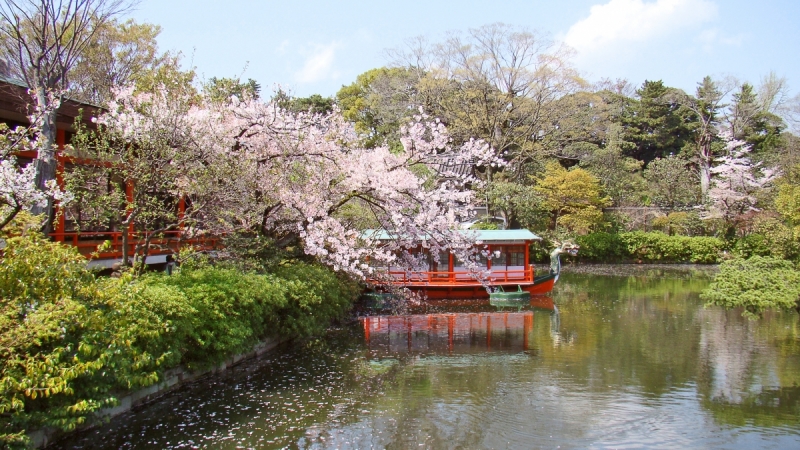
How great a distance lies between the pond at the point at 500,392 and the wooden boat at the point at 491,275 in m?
4.53

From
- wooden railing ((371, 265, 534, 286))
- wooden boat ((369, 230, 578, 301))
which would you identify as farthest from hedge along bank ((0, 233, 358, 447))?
wooden boat ((369, 230, 578, 301))

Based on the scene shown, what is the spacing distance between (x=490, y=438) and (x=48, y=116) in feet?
30.1

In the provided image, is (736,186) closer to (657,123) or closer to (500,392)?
(657,123)

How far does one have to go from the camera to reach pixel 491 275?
2078 centimetres

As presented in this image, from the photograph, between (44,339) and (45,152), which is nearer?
(44,339)

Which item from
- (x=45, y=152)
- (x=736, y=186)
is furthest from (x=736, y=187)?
(x=45, y=152)

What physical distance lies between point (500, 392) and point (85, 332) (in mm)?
6230

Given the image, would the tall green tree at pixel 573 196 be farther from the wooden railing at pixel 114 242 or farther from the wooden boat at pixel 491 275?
the wooden railing at pixel 114 242

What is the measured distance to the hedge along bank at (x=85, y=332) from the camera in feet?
19.5

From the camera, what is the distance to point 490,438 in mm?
7828

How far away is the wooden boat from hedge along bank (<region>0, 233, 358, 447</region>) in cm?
1100

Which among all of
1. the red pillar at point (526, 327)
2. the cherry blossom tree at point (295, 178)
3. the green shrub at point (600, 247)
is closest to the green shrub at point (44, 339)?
the cherry blossom tree at point (295, 178)

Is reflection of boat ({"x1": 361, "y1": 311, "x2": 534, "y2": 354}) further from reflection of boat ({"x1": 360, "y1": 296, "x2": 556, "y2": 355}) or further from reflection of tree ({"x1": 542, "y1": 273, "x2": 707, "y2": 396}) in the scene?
reflection of tree ({"x1": 542, "y1": 273, "x2": 707, "y2": 396})

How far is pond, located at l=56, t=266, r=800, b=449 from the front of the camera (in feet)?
25.7
